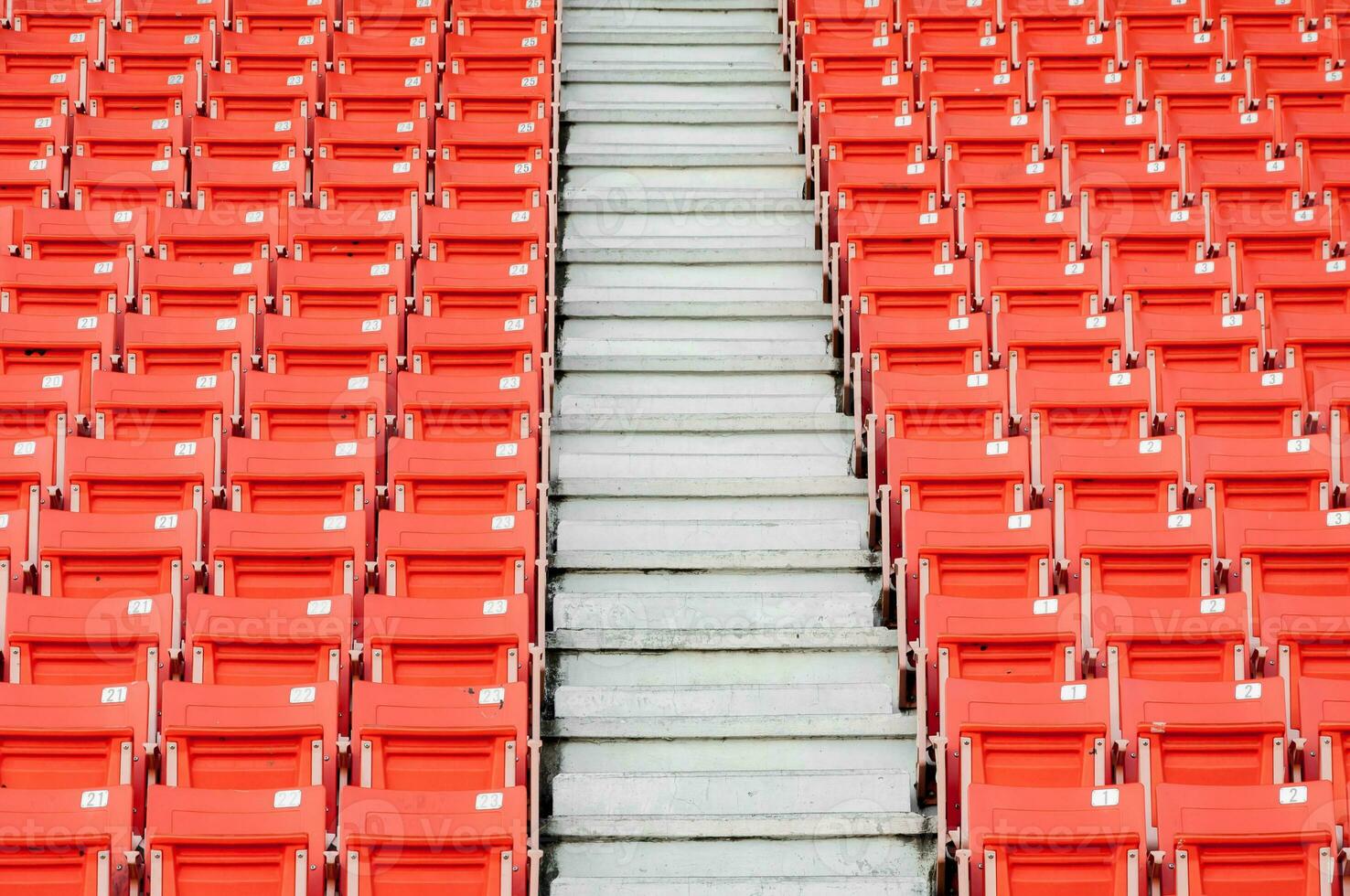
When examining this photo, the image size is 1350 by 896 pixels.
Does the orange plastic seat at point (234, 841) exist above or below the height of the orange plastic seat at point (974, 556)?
below

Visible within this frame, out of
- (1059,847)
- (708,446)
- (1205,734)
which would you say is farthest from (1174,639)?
(708,446)

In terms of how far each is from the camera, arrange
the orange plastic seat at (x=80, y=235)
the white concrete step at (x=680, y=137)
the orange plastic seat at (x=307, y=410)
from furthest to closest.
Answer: the white concrete step at (x=680, y=137), the orange plastic seat at (x=80, y=235), the orange plastic seat at (x=307, y=410)

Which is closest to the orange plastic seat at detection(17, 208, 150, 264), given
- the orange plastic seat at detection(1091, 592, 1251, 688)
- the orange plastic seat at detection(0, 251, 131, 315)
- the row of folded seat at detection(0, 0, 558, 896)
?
the row of folded seat at detection(0, 0, 558, 896)

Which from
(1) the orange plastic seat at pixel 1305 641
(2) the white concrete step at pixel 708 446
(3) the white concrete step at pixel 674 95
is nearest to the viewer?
(1) the orange plastic seat at pixel 1305 641

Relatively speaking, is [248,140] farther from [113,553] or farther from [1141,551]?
[1141,551]

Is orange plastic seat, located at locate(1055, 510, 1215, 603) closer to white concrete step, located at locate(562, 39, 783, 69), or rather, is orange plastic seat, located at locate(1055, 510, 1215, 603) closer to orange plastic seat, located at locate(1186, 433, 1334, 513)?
orange plastic seat, located at locate(1186, 433, 1334, 513)

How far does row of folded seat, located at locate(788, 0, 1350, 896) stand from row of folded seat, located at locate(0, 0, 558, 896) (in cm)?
86

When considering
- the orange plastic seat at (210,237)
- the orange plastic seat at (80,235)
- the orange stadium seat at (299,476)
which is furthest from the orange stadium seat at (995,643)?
the orange plastic seat at (80,235)

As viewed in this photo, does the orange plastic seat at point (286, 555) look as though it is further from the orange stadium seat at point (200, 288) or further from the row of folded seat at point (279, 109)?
the row of folded seat at point (279, 109)

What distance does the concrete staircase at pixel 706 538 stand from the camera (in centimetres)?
300

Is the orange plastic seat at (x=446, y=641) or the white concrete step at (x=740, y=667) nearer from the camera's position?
the orange plastic seat at (x=446, y=641)

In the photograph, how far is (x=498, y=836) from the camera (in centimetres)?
261

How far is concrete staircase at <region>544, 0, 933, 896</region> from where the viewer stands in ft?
9.84

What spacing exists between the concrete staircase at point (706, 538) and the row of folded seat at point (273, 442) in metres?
0.20
